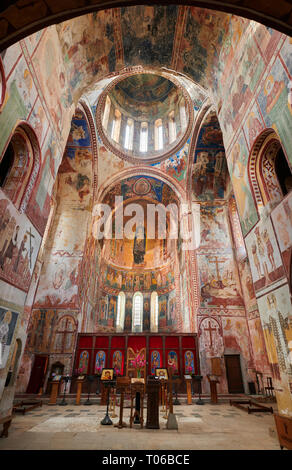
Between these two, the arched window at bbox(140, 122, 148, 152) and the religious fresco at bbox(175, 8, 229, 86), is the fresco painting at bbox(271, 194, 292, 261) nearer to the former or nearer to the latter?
the religious fresco at bbox(175, 8, 229, 86)

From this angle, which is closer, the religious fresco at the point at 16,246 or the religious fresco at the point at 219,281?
the religious fresco at the point at 16,246

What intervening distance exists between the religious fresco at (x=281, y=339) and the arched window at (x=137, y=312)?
15.9 m

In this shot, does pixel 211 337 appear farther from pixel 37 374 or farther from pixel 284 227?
pixel 284 227

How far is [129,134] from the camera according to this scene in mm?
20234

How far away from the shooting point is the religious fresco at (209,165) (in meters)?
15.3

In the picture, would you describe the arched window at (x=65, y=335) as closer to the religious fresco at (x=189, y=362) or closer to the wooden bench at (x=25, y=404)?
the wooden bench at (x=25, y=404)

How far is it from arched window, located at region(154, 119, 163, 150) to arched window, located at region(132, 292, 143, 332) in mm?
12387

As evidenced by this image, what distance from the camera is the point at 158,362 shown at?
13453mm

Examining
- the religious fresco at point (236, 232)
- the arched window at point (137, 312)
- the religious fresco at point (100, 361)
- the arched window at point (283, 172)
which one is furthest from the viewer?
the arched window at point (137, 312)

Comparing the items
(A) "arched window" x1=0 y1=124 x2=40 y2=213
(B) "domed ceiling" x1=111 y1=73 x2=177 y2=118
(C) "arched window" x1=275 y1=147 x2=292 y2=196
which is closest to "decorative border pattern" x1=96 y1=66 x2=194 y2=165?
(B) "domed ceiling" x1=111 y1=73 x2=177 y2=118

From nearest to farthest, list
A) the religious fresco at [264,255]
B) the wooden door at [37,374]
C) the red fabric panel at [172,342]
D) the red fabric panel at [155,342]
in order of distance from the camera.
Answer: the religious fresco at [264,255] < the wooden door at [37,374] < the red fabric panel at [172,342] < the red fabric panel at [155,342]

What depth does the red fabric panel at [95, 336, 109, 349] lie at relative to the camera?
44.5ft

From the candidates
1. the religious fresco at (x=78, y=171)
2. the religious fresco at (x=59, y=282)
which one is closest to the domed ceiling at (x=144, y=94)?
the religious fresco at (x=78, y=171)
